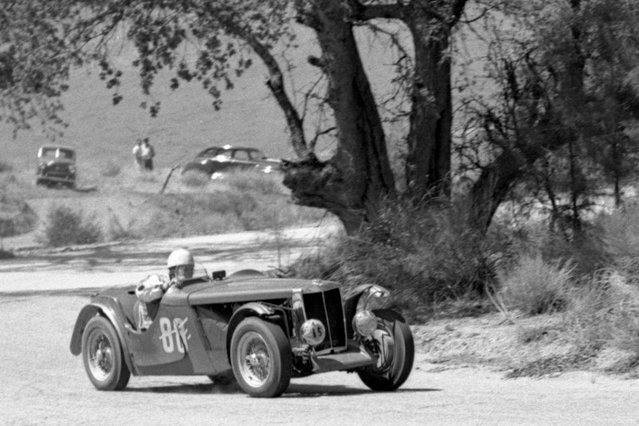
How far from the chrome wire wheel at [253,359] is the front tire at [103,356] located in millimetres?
1610

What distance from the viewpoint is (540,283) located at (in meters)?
13.9

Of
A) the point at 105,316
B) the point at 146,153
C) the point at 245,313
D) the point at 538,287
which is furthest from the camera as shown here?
the point at 146,153

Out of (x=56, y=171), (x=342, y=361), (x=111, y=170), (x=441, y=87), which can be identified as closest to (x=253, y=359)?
(x=342, y=361)

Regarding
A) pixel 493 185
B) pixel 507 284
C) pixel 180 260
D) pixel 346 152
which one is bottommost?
pixel 507 284

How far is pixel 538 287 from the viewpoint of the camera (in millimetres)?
13930

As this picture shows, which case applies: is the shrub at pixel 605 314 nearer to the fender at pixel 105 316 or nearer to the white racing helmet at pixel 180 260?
the white racing helmet at pixel 180 260

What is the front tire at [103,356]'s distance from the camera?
11.9 m

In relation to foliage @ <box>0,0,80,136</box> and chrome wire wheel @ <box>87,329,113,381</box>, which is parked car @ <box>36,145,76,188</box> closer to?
foliage @ <box>0,0,80,136</box>

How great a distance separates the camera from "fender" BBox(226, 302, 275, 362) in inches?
416

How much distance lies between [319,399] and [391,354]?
29.0 inches

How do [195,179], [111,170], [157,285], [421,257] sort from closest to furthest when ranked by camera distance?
1. [157,285]
2. [421,257]
3. [195,179]
4. [111,170]

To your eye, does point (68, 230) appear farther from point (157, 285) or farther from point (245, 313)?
point (245, 313)

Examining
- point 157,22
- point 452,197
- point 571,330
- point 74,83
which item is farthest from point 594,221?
point 74,83

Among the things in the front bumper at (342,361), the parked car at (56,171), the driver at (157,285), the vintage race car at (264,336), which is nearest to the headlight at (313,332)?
the vintage race car at (264,336)
